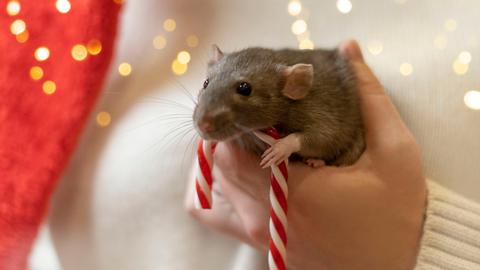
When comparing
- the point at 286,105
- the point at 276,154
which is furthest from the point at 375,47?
the point at 276,154

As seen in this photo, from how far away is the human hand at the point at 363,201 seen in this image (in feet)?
2.96

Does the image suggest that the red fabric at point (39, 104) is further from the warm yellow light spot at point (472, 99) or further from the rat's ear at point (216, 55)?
the warm yellow light spot at point (472, 99)

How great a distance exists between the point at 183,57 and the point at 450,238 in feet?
2.36

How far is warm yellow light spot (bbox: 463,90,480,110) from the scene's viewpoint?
982mm

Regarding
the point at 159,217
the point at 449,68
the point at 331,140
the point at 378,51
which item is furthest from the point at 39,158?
the point at 449,68

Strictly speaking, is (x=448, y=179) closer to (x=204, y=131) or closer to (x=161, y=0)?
(x=204, y=131)

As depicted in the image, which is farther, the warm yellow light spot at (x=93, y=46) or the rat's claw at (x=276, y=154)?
the warm yellow light spot at (x=93, y=46)

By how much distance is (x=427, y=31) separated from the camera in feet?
3.43

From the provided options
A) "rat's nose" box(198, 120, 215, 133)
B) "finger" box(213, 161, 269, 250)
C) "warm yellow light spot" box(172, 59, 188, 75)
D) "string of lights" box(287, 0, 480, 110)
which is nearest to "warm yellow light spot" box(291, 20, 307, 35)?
"string of lights" box(287, 0, 480, 110)

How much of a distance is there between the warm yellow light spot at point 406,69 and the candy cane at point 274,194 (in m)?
0.33

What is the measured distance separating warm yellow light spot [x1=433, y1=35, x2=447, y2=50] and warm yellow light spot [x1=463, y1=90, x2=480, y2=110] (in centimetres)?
10

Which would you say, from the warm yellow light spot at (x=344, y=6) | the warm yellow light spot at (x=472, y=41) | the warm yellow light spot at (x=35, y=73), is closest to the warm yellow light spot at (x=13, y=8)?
the warm yellow light spot at (x=35, y=73)

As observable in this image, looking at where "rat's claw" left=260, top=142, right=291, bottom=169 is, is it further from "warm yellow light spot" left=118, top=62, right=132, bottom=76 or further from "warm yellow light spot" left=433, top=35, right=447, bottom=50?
"warm yellow light spot" left=118, top=62, right=132, bottom=76

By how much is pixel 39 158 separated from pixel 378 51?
765 millimetres
